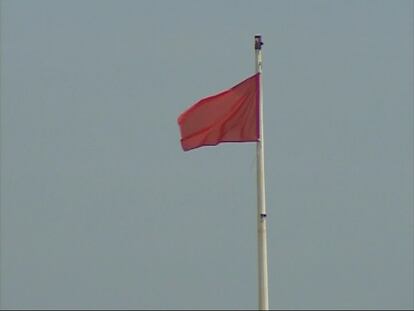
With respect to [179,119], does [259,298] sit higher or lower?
lower

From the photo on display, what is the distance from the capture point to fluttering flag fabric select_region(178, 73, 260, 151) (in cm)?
2664

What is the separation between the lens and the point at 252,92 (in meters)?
26.6

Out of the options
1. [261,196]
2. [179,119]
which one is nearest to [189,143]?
[179,119]

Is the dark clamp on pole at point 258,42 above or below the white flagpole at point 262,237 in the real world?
above

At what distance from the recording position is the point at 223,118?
1061 inches

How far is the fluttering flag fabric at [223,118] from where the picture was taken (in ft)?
87.4

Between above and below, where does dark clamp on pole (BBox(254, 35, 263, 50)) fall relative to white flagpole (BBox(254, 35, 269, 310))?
above

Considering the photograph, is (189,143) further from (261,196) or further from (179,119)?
(261,196)

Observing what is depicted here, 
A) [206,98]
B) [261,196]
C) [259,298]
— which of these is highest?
[206,98]

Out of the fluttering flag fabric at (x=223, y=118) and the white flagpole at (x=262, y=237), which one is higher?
the fluttering flag fabric at (x=223, y=118)

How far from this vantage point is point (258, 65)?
26.6 meters

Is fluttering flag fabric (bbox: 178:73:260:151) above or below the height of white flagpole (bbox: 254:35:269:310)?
above

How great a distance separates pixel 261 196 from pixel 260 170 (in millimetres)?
463

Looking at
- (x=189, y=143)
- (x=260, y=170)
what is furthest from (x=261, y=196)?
(x=189, y=143)
